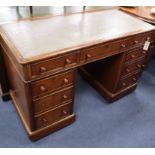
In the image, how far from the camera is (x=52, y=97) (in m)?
1.32

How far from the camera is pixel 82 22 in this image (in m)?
1.50

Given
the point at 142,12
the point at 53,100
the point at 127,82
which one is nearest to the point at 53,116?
the point at 53,100

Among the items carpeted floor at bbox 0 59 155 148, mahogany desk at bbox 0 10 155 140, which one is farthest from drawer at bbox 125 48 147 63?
carpeted floor at bbox 0 59 155 148

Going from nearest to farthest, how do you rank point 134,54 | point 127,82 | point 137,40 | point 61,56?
point 61,56 < point 137,40 < point 134,54 < point 127,82

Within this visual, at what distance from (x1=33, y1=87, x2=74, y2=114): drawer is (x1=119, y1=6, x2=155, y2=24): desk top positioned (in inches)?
45.4

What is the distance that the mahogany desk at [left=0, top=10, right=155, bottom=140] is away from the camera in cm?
112

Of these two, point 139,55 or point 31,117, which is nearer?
point 31,117

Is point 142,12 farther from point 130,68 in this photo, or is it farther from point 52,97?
point 52,97

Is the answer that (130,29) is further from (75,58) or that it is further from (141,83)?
(141,83)

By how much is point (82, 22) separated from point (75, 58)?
433 mm

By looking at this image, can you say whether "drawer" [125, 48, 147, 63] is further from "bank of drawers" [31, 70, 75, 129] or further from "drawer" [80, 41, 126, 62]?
"bank of drawers" [31, 70, 75, 129]

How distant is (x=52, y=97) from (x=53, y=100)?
37 millimetres
